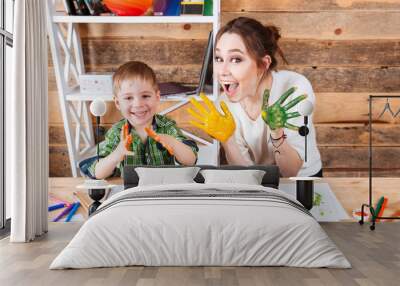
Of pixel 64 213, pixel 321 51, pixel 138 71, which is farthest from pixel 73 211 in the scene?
pixel 321 51

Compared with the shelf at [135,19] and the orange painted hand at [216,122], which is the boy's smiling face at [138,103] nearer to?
the orange painted hand at [216,122]

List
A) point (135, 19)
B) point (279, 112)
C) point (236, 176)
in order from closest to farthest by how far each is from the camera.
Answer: point (236, 176) → point (135, 19) → point (279, 112)

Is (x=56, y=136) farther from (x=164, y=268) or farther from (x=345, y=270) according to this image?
(x=345, y=270)

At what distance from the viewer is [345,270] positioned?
3.64m

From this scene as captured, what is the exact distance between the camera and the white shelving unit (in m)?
5.82

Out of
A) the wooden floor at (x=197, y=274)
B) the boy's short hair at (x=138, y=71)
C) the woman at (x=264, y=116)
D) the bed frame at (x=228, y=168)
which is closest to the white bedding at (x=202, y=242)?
the wooden floor at (x=197, y=274)

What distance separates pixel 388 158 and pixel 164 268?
3.45 meters

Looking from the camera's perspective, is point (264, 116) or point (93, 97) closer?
point (93, 97)

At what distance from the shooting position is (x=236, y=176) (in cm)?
555

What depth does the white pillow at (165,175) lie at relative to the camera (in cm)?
555

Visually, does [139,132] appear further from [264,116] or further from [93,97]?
[264,116]

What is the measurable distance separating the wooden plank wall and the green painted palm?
0.79 ft

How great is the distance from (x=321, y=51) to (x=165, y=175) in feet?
7.09

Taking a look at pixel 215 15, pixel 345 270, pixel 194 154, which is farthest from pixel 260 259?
pixel 215 15
